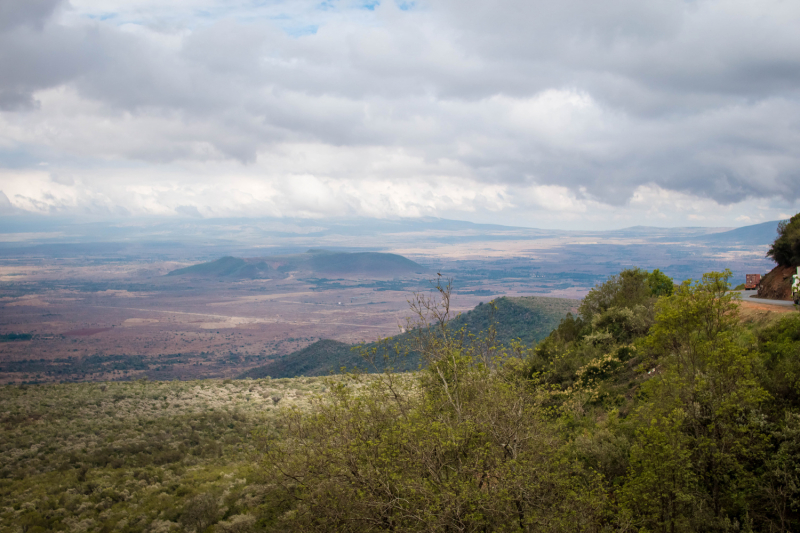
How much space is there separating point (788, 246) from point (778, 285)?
256cm

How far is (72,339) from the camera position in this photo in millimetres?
128375

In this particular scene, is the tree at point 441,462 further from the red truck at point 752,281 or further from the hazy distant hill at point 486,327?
the hazy distant hill at point 486,327

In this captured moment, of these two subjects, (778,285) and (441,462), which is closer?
(441,462)

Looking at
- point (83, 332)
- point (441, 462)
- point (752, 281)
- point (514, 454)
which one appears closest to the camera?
point (514, 454)

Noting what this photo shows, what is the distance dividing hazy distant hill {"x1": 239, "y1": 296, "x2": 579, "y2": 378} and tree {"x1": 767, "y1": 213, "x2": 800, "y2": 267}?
42.4 m

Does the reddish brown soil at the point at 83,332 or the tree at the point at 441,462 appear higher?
the tree at the point at 441,462

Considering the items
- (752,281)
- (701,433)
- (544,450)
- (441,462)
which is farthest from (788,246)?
(441,462)

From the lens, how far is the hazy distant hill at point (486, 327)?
76.2 metres

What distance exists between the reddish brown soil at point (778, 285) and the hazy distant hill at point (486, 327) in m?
41.5

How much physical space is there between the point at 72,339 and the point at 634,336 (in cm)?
14903

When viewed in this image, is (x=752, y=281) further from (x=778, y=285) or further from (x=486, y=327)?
(x=486, y=327)

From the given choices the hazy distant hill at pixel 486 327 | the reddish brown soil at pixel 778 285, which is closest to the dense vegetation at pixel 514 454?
the reddish brown soil at pixel 778 285

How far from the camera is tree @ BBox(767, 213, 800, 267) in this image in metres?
26.5

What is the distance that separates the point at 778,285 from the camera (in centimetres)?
2698
